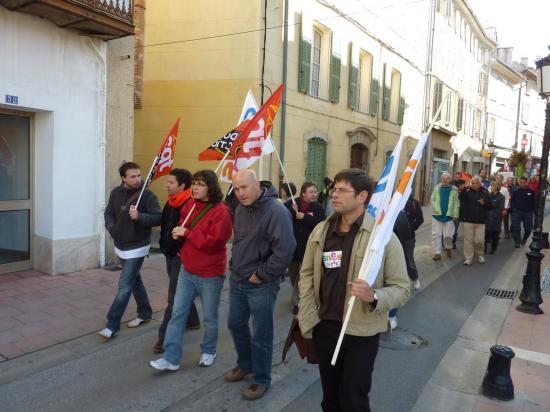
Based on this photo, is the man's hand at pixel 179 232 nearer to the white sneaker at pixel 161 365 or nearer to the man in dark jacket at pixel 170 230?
the man in dark jacket at pixel 170 230

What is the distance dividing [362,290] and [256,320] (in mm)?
1435

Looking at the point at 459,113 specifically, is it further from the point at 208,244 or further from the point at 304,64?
the point at 208,244

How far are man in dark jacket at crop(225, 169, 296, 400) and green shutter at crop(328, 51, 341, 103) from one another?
11.1m

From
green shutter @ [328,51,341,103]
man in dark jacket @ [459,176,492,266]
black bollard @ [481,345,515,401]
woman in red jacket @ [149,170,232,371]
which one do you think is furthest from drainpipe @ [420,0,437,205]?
woman in red jacket @ [149,170,232,371]

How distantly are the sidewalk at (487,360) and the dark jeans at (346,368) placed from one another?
1260 mm

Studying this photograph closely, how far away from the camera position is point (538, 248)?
6387 mm

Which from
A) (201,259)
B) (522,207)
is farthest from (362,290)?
(522,207)

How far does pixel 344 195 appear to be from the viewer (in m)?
2.65

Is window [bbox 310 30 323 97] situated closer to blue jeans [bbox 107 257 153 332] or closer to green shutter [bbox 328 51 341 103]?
green shutter [bbox 328 51 341 103]

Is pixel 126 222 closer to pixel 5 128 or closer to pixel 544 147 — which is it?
pixel 5 128

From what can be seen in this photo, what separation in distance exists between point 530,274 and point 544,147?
71.0 inches

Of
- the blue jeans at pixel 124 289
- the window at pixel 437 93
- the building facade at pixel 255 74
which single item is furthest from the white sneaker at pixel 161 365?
the window at pixel 437 93

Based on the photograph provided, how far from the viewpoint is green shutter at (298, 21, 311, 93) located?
12.4m

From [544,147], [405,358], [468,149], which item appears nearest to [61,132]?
[405,358]
